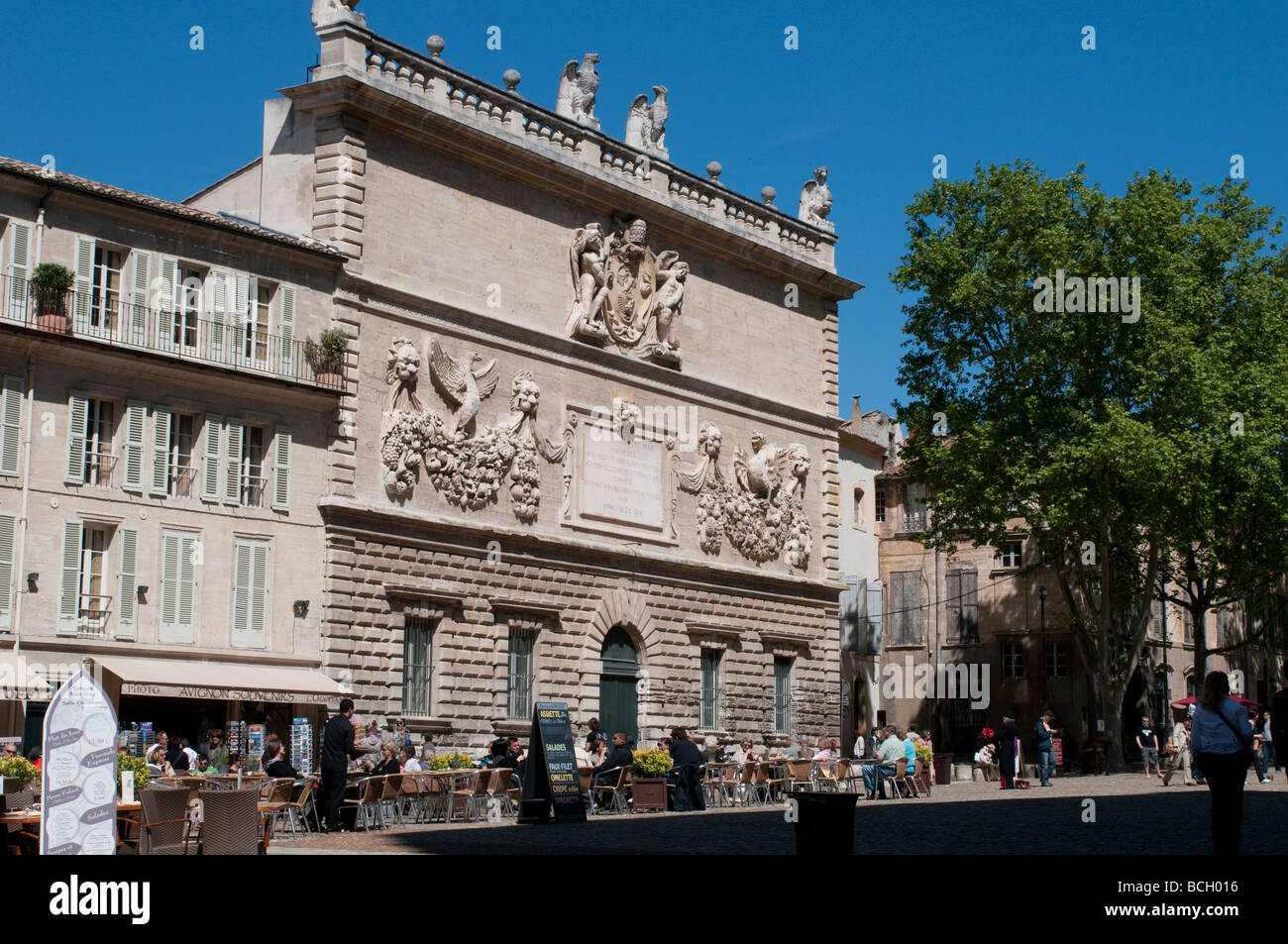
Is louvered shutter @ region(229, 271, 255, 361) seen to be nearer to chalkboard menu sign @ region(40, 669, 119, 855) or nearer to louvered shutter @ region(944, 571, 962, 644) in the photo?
chalkboard menu sign @ region(40, 669, 119, 855)

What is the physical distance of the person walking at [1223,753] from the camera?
1490cm

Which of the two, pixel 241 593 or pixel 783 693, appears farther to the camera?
pixel 783 693

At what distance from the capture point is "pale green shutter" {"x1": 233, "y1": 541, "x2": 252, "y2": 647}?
29.2 meters

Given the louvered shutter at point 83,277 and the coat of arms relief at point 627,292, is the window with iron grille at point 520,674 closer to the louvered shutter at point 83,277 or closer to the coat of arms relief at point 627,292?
the coat of arms relief at point 627,292

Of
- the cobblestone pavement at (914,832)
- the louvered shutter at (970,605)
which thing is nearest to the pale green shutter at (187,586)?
the cobblestone pavement at (914,832)

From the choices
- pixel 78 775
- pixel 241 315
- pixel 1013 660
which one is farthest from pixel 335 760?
pixel 1013 660

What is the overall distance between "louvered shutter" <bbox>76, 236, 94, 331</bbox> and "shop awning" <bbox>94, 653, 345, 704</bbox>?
17.2ft

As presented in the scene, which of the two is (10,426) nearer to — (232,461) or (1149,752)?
(232,461)

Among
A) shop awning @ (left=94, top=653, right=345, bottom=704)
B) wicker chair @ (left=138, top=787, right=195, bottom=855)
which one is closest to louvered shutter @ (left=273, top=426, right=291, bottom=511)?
shop awning @ (left=94, top=653, right=345, bottom=704)

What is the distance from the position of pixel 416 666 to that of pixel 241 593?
4.24 meters

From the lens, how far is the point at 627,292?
38.0m

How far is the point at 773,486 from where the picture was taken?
41.3 m

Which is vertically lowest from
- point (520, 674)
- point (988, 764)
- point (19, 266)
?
point (988, 764)

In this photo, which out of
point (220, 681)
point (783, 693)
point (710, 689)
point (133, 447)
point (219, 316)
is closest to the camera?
point (220, 681)
